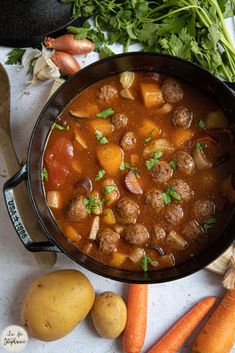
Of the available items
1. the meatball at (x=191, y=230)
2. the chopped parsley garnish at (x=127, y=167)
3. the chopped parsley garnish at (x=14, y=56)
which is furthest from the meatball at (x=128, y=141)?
the chopped parsley garnish at (x=14, y=56)

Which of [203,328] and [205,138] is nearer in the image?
[205,138]

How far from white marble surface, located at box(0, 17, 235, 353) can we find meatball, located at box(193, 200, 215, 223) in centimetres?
62

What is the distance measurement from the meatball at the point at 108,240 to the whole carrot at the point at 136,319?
0.48 meters

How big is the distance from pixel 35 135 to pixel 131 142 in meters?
0.70

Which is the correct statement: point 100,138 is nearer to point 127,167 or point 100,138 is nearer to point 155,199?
point 127,167

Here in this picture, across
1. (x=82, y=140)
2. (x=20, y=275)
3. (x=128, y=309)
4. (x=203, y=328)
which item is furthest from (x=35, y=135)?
(x=203, y=328)

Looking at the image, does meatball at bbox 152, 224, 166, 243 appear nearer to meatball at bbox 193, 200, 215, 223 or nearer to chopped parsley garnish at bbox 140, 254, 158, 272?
chopped parsley garnish at bbox 140, 254, 158, 272

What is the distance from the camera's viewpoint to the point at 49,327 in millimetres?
3752

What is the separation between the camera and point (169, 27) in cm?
389

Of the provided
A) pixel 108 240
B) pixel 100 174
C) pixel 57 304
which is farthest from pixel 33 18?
pixel 57 304

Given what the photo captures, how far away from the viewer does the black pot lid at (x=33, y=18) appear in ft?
13.4

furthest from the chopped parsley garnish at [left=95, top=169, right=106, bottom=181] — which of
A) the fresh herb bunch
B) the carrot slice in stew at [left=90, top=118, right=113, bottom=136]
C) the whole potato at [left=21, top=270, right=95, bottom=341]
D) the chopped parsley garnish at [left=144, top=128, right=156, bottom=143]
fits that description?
the fresh herb bunch

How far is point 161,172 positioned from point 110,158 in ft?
1.27

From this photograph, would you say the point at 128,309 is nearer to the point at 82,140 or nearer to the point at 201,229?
the point at 201,229
